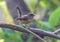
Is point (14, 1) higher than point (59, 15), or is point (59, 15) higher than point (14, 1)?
point (14, 1)

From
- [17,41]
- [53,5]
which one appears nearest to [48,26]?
[17,41]

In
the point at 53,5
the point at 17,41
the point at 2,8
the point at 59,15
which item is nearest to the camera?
the point at 17,41

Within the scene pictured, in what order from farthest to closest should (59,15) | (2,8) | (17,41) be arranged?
(2,8), (59,15), (17,41)

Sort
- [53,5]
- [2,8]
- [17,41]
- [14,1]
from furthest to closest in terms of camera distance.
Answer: [53,5] < [2,8] < [14,1] < [17,41]

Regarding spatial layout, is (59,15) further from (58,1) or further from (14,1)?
(58,1)

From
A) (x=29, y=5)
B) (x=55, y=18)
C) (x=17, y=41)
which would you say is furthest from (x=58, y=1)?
(x=17, y=41)

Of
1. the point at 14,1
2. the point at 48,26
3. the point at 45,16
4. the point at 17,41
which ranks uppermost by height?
the point at 45,16

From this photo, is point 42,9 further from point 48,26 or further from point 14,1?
point 48,26

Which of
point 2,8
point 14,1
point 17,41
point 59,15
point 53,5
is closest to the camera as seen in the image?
point 17,41

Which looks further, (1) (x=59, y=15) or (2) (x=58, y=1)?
(2) (x=58, y=1)
